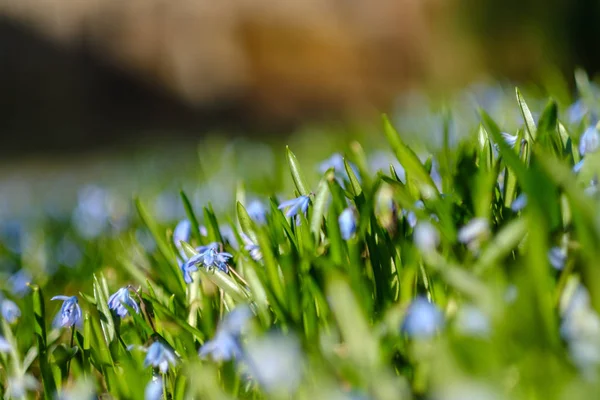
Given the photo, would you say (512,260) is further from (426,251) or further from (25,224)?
(25,224)

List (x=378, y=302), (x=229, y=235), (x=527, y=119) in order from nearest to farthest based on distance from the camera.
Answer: (x=378, y=302) → (x=527, y=119) → (x=229, y=235)

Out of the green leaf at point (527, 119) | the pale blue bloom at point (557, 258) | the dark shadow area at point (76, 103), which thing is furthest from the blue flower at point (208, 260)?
the dark shadow area at point (76, 103)

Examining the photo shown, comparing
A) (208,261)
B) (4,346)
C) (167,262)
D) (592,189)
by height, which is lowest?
(4,346)

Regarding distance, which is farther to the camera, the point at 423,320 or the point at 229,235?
the point at 229,235

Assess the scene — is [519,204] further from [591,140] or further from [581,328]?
[581,328]

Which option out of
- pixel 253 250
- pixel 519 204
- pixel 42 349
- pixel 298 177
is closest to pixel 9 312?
pixel 42 349

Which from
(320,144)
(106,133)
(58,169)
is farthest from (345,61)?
(320,144)

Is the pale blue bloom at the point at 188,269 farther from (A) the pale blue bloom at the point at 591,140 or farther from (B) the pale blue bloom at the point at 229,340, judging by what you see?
(A) the pale blue bloom at the point at 591,140
